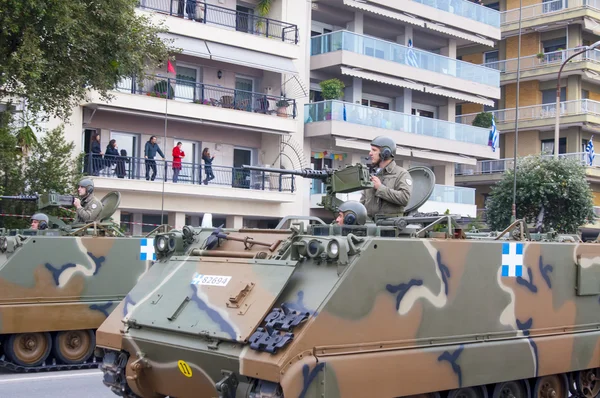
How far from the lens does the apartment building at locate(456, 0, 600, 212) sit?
39.6 meters

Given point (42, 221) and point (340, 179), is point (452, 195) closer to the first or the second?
point (42, 221)

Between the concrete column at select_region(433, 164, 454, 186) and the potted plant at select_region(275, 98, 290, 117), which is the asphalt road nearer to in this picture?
the potted plant at select_region(275, 98, 290, 117)

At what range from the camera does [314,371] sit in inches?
277

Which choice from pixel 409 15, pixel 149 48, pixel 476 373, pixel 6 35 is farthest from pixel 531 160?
pixel 476 373

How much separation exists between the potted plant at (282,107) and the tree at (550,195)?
8.44m

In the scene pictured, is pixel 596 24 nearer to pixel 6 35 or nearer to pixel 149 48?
pixel 149 48

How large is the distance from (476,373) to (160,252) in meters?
3.46

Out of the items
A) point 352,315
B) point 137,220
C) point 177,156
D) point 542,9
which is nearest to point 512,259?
point 352,315

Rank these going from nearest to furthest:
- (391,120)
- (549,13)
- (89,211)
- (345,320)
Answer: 1. (345,320)
2. (89,211)
3. (391,120)
4. (549,13)

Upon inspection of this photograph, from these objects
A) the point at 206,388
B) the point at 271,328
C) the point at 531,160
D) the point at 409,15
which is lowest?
the point at 206,388

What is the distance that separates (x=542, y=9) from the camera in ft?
133

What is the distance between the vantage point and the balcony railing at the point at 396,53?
97.9ft

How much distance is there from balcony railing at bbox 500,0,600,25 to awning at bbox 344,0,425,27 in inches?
390

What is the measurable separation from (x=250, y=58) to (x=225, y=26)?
54.7 inches
